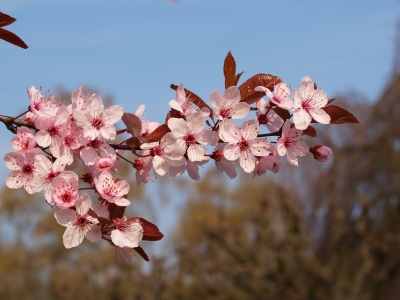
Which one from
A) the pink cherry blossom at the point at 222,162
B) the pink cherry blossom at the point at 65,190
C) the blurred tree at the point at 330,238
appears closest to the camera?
the pink cherry blossom at the point at 65,190

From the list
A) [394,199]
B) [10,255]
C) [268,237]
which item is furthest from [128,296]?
[10,255]

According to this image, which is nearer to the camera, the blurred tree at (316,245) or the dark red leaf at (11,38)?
the dark red leaf at (11,38)

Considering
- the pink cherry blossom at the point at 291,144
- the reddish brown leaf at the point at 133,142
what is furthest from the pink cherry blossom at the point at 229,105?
the reddish brown leaf at the point at 133,142

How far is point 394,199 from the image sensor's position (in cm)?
602

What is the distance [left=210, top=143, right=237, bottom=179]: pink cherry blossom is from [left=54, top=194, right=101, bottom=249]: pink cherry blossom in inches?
11.9

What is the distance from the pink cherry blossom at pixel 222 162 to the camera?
45.4 inches

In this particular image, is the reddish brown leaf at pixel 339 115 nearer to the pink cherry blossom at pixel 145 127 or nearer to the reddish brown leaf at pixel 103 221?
the pink cherry blossom at pixel 145 127

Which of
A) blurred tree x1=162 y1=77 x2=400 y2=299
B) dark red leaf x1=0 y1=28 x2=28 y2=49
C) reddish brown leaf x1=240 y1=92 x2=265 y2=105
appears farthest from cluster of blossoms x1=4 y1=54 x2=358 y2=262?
blurred tree x1=162 y1=77 x2=400 y2=299

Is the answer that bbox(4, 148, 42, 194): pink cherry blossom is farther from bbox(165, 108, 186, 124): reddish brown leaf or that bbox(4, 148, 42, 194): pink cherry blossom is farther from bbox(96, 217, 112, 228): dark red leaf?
bbox(165, 108, 186, 124): reddish brown leaf

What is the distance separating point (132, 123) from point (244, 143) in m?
0.27

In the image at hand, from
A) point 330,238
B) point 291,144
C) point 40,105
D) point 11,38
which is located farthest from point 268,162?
point 330,238

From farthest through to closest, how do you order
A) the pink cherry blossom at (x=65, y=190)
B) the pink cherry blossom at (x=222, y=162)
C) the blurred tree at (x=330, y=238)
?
the blurred tree at (x=330, y=238)
the pink cherry blossom at (x=222, y=162)
the pink cherry blossom at (x=65, y=190)

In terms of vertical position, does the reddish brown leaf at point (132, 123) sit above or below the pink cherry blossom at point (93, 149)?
above

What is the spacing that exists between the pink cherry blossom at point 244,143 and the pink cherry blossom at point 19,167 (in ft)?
1.37
